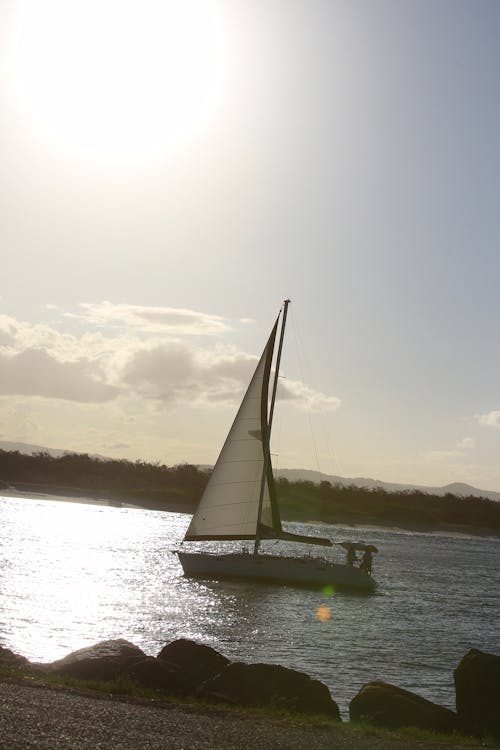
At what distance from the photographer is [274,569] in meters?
49.2

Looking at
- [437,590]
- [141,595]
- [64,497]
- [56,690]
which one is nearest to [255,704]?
[56,690]

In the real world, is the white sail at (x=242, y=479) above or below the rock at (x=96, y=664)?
above

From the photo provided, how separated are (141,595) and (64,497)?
133m

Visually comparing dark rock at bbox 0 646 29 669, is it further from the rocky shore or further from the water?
the water

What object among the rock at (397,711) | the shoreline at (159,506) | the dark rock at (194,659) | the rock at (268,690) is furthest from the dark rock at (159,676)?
the shoreline at (159,506)

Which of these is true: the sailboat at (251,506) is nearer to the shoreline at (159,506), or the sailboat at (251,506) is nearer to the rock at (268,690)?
the rock at (268,690)

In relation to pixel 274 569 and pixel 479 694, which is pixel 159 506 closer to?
pixel 274 569

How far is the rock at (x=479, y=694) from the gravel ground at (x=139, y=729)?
3456 mm

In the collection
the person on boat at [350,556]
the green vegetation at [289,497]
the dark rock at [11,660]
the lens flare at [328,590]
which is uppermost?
the green vegetation at [289,497]

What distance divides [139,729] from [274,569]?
119ft

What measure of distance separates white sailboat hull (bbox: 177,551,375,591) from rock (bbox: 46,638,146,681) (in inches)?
1120

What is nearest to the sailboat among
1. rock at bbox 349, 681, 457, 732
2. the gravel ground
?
rock at bbox 349, 681, 457, 732

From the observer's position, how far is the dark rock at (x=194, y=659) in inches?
840

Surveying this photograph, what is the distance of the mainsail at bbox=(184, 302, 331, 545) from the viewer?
50.3m
